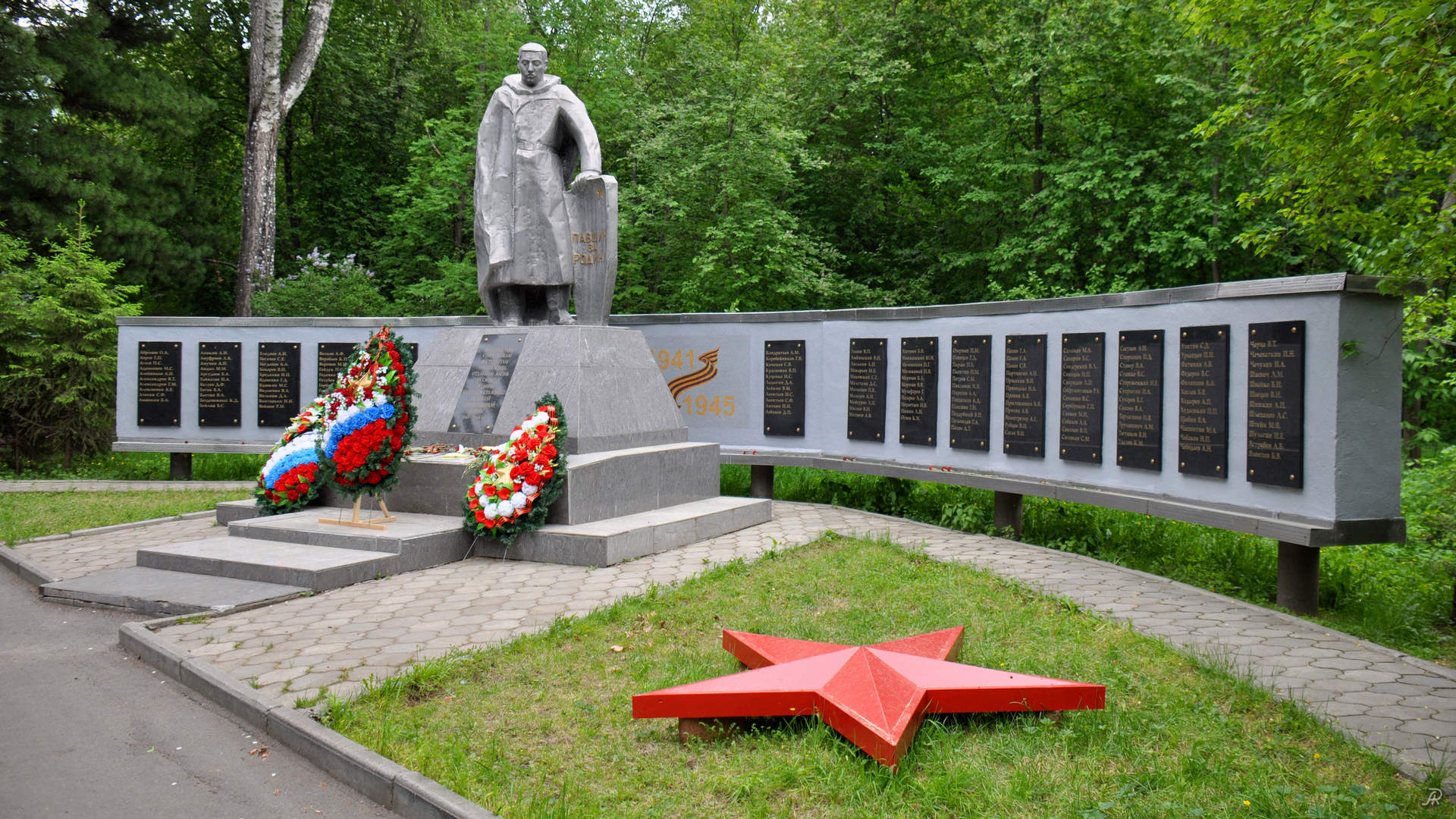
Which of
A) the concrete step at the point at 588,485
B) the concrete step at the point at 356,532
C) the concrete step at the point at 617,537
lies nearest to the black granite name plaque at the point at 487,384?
the concrete step at the point at 588,485

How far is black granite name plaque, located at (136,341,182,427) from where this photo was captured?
1200 centimetres

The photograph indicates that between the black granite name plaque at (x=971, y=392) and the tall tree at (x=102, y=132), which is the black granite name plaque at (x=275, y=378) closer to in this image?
the tall tree at (x=102, y=132)

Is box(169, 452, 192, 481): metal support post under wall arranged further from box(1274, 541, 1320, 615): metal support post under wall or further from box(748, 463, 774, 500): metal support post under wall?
box(1274, 541, 1320, 615): metal support post under wall

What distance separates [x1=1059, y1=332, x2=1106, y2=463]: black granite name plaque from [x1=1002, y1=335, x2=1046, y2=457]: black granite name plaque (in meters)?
0.23

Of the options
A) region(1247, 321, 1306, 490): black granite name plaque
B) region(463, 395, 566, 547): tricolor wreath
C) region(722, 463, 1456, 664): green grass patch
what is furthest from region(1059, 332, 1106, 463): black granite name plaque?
region(463, 395, 566, 547): tricolor wreath

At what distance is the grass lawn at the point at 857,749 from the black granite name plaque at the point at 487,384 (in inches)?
146

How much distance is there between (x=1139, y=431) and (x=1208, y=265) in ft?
33.1

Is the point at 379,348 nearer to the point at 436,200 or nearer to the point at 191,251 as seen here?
the point at 436,200

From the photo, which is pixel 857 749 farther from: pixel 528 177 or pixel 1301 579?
pixel 528 177

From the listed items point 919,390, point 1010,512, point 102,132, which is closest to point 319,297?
point 102,132

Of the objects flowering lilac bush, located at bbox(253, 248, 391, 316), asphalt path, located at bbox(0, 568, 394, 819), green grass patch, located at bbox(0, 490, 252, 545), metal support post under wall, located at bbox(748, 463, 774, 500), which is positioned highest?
flowering lilac bush, located at bbox(253, 248, 391, 316)

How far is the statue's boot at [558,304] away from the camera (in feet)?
30.6

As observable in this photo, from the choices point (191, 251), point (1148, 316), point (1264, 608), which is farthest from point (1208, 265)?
point (191, 251)

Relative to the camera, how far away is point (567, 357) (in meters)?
8.42
